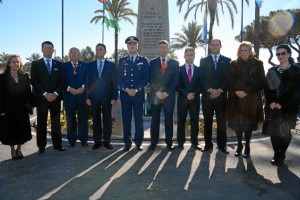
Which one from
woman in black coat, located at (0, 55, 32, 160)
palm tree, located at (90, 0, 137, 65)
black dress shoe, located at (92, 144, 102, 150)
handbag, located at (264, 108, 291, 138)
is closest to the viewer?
handbag, located at (264, 108, 291, 138)

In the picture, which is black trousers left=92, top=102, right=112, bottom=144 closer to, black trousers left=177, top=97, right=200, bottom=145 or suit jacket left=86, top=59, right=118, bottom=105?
suit jacket left=86, top=59, right=118, bottom=105

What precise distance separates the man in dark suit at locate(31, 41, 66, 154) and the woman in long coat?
3.31m

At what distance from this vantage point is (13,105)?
5.86 m

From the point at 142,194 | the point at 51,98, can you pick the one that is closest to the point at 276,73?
the point at 142,194

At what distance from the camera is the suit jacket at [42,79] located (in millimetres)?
6258

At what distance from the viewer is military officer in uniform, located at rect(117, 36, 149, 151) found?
21.4 feet

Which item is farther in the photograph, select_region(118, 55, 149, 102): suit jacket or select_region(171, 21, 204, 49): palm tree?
select_region(171, 21, 204, 49): palm tree

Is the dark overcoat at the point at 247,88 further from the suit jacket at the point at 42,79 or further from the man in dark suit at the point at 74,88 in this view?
the suit jacket at the point at 42,79

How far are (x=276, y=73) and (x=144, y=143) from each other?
129 inches

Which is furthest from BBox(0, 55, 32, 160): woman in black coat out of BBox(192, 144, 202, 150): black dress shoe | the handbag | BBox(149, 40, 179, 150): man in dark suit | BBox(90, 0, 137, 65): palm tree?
BBox(90, 0, 137, 65): palm tree

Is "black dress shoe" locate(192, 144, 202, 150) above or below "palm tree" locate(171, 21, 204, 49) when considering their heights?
below

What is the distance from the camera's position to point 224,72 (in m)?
6.39

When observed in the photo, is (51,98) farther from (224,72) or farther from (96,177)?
(224,72)

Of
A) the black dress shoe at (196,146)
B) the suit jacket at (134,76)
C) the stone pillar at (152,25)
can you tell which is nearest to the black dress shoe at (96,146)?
the suit jacket at (134,76)
